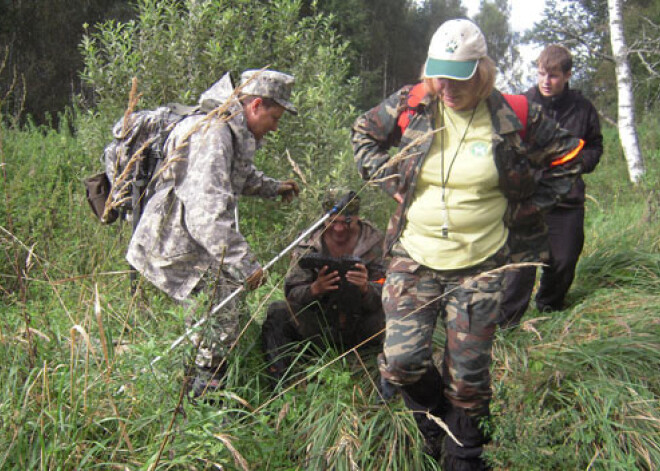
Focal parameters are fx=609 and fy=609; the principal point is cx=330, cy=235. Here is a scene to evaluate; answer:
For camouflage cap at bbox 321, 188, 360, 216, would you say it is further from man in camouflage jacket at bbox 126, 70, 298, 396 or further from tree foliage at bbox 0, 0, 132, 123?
tree foliage at bbox 0, 0, 132, 123

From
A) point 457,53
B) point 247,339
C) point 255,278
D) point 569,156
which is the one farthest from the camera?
point 247,339

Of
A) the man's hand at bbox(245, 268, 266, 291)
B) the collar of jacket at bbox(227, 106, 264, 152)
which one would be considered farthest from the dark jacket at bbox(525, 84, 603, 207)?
the man's hand at bbox(245, 268, 266, 291)

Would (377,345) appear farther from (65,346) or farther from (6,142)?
(6,142)

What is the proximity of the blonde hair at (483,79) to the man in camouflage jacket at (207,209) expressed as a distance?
93 centimetres

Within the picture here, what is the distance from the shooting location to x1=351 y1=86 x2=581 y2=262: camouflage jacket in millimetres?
2799

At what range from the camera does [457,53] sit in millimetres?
2639

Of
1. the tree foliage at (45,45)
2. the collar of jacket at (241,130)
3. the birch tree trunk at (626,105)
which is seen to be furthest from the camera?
the tree foliage at (45,45)

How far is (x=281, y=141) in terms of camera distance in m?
5.66

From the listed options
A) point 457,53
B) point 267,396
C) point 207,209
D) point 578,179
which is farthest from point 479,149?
point 578,179

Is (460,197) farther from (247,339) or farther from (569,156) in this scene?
(247,339)

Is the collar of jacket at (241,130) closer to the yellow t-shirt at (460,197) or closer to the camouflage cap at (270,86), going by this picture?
the camouflage cap at (270,86)

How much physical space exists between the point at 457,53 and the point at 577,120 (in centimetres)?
238

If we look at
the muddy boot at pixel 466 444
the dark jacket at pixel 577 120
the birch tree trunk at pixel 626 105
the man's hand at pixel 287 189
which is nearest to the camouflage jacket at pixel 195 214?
the man's hand at pixel 287 189

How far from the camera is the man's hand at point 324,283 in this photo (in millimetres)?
3611
